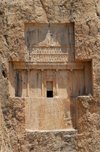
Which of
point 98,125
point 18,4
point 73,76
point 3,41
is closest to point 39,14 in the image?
point 18,4

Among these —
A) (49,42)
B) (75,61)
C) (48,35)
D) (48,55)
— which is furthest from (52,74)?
(48,35)

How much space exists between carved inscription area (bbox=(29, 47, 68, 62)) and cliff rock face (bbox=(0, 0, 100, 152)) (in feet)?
1.78

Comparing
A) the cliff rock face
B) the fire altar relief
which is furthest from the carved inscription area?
the cliff rock face

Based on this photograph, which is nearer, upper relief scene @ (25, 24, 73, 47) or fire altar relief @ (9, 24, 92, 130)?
fire altar relief @ (9, 24, 92, 130)

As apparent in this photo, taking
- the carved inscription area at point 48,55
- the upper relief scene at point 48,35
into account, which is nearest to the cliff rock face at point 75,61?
the upper relief scene at point 48,35

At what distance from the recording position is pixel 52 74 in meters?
13.5

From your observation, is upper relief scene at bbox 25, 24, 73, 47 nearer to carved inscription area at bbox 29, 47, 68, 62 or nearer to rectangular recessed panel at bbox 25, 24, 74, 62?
rectangular recessed panel at bbox 25, 24, 74, 62

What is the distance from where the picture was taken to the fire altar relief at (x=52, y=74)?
43.5 ft

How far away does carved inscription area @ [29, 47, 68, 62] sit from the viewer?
44.0 feet

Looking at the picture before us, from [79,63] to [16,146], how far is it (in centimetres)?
443

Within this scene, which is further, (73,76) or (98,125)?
(73,76)

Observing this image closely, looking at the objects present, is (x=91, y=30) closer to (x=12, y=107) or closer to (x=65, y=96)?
(x=65, y=96)

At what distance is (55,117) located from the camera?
43.4ft

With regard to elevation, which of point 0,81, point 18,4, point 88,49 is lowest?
point 0,81
